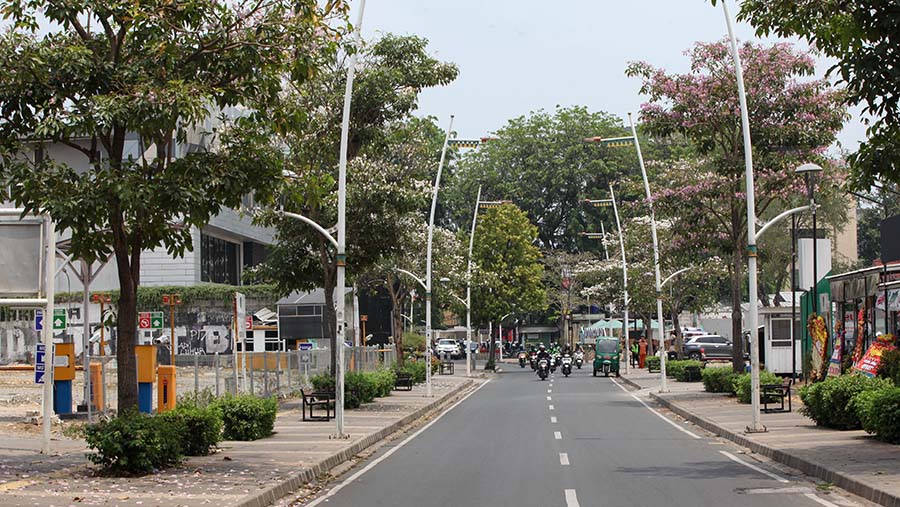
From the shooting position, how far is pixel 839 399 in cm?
2098

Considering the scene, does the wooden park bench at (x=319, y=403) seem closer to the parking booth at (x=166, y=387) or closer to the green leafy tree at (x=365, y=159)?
the green leafy tree at (x=365, y=159)

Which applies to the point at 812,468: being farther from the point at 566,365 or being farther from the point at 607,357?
the point at 566,365

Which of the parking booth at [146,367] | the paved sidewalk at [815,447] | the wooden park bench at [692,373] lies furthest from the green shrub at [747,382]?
the parking booth at [146,367]

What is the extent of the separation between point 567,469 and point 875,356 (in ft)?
34.3

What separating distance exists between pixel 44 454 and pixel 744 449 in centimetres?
1234

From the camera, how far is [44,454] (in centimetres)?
1784

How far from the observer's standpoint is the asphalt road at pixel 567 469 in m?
13.7

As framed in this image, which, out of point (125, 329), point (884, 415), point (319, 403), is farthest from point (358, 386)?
point (884, 415)

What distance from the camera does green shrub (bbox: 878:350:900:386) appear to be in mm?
22444

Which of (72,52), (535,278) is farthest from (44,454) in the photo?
(535,278)

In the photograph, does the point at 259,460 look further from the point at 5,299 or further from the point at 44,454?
the point at 5,299

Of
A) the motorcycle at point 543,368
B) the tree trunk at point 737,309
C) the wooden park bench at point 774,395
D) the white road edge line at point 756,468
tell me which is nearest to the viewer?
the white road edge line at point 756,468

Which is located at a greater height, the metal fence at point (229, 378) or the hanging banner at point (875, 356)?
the hanging banner at point (875, 356)

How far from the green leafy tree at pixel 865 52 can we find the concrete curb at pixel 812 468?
165 inches
